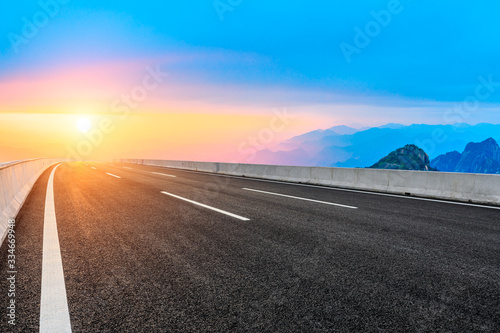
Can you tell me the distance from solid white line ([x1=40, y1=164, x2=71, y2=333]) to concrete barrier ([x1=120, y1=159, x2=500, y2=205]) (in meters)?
10.0

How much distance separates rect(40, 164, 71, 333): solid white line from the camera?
254cm

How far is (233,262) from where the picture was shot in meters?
3.93

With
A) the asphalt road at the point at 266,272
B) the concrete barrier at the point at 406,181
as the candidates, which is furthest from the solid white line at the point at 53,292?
the concrete barrier at the point at 406,181

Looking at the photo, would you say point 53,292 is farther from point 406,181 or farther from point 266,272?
point 406,181

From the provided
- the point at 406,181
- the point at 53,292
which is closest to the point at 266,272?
the point at 53,292

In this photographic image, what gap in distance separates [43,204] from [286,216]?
6.27 meters

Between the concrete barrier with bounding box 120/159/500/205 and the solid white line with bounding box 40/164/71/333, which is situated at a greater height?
the concrete barrier with bounding box 120/159/500/205

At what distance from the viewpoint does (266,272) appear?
3605 millimetres

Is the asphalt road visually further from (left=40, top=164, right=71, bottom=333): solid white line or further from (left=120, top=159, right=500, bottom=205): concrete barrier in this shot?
(left=120, top=159, right=500, bottom=205): concrete barrier

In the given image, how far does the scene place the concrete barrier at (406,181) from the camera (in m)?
9.38

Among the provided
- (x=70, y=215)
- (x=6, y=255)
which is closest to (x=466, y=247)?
(x=6, y=255)

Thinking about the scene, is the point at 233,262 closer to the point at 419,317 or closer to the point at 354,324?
the point at 354,324

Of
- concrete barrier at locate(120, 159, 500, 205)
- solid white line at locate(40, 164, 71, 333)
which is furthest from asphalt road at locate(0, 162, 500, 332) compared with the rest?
concrete barrier at locate(120, 159, 500, 205)

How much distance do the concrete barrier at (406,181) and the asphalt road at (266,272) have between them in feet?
9.90
